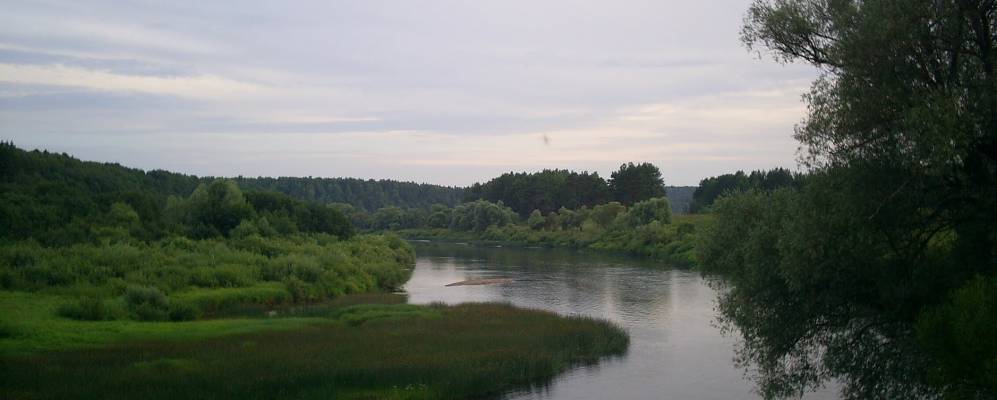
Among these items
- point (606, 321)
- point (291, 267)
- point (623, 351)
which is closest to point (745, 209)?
point (623, 351)

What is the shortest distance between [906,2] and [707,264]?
885 cm

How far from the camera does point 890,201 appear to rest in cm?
1762

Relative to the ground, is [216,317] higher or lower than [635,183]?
lower

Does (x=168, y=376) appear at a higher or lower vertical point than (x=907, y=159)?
lower

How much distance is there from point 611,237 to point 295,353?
9091 centimetres

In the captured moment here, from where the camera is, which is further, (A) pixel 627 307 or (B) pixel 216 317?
(A) pixel 627 307

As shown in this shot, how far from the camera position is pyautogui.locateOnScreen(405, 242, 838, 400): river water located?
84.9ft

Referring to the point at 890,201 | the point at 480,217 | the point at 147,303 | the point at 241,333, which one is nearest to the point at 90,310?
the point at 147,303

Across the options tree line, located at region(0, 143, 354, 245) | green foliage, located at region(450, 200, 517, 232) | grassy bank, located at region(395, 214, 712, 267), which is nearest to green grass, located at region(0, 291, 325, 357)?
tree line, located at region(0, 143, 354, 245)

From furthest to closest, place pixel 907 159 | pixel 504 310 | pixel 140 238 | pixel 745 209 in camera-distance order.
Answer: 1. pixel 140 238
2. pixel 504 310
3. pixel 745 209
4. pixel 907 159

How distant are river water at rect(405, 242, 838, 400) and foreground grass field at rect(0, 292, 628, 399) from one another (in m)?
1.73

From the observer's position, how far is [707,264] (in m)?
23.0

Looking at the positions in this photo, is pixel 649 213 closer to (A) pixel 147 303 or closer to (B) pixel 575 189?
(B) pixel 575 189

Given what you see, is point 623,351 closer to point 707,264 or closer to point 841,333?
point 707,264
